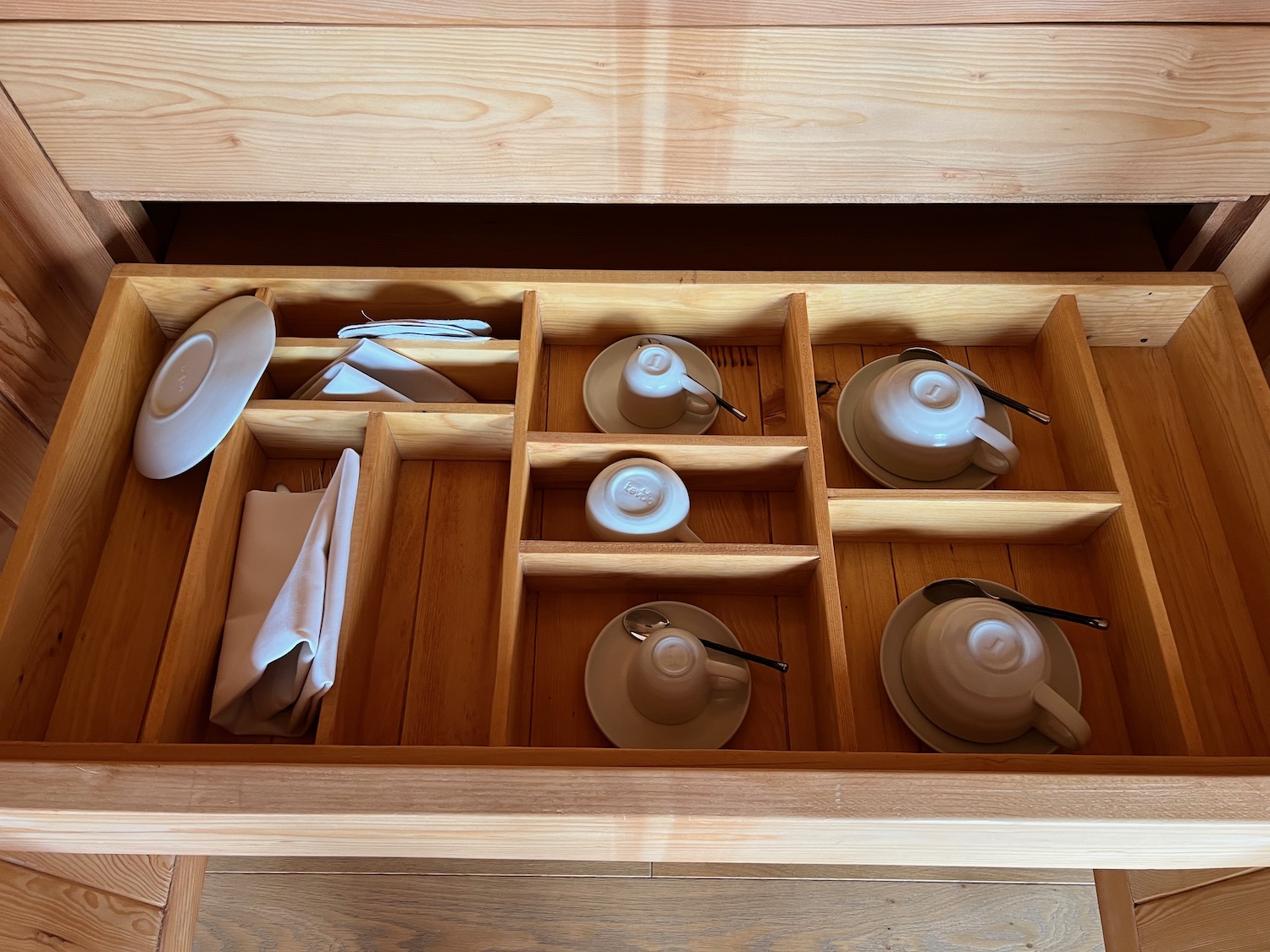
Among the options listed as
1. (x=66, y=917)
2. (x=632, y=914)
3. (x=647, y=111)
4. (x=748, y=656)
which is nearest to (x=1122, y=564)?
(x=748, y=656)

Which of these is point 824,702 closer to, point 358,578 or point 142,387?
point 358,578

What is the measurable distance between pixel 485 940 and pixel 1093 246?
1.28 m

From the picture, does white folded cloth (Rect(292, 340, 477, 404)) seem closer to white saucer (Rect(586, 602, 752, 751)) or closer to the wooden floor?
white saucer (Rect(586, 602, 752, 751))

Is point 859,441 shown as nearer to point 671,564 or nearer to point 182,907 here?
point 671,564

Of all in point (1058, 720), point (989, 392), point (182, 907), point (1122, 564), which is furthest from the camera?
point (182, 907)

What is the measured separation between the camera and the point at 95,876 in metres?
0.99

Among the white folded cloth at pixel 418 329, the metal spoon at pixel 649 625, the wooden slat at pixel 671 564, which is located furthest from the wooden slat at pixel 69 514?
the metal spoon at pixel 649 625

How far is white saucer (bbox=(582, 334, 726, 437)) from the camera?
1052 millimetres

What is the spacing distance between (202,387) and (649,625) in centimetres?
56

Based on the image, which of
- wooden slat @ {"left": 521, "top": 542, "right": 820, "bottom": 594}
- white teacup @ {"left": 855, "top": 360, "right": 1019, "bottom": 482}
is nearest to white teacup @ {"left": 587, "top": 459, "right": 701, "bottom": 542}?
wooden slat @ {"left": 521, "top": 542, "right": 820, "bottom": 594}

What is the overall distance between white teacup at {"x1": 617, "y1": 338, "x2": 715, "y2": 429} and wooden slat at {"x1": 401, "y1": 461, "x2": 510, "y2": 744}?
0.19 m

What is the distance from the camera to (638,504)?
36.7 inches

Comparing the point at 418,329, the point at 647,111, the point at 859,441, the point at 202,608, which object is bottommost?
the point at 202,608

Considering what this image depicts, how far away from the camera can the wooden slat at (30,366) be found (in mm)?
1012
